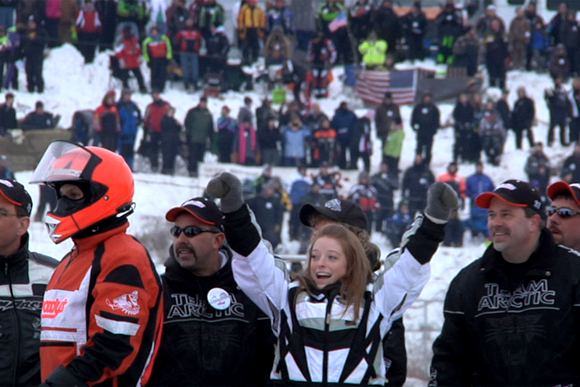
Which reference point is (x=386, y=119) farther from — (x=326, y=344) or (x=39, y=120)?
(x=326, y=344)

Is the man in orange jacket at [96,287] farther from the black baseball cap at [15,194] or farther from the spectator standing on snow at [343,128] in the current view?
the spectator standing on snow at [343,128]

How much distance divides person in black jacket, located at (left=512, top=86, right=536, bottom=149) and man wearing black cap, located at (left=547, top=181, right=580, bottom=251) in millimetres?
12536

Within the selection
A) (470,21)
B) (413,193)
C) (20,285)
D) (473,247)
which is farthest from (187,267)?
(470,21)

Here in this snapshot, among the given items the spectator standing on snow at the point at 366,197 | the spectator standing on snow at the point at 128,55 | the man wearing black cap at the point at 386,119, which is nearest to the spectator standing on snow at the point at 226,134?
the spectator standing on snow at the point at 128,55

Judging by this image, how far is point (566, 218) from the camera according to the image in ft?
12.6

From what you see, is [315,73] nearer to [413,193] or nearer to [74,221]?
[413,193]

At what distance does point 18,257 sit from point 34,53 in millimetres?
12410

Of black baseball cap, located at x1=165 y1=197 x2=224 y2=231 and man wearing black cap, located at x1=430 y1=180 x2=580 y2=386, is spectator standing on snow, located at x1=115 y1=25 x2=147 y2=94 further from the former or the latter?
man wearing black cap, located at x1=430 y1=180 x2=580 y2=386

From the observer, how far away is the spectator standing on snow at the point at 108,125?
13609mm

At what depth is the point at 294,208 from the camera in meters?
13.1

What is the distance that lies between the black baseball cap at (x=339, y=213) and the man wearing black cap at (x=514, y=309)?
52 centimetres

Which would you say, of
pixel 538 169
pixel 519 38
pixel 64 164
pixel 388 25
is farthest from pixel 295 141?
pixel 64 164

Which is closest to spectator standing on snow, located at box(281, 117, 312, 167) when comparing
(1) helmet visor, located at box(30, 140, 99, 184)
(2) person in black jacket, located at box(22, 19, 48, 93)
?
(2) person in black jacket, located at box(22, 19, 48, 93)

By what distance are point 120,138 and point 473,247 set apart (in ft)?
19.9
